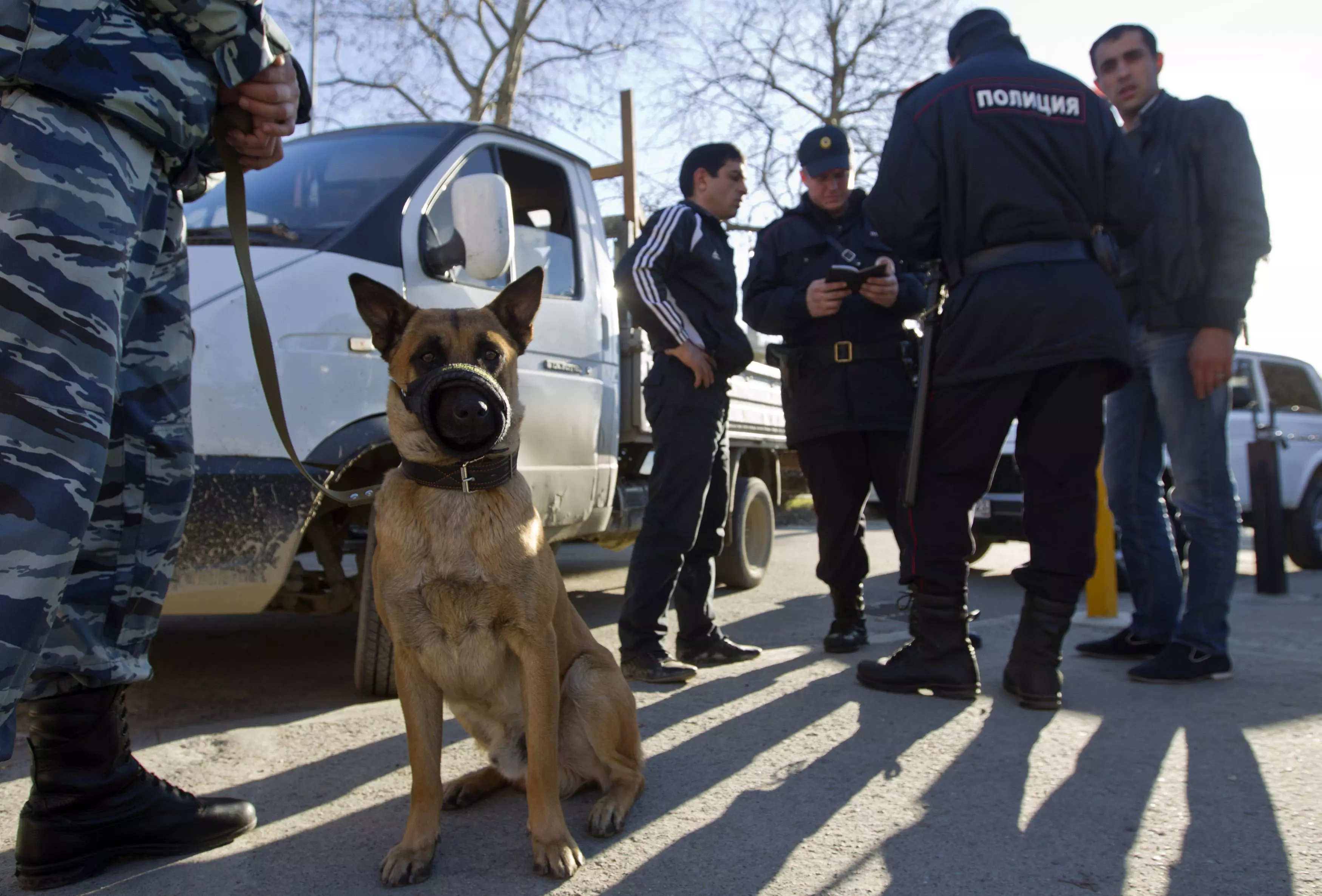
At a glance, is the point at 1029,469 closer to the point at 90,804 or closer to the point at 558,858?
the point at 558,858

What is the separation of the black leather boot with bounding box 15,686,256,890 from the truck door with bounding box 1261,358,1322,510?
8.57 meters

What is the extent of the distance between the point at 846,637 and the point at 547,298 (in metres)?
2.02

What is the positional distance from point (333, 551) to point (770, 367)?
3917mm

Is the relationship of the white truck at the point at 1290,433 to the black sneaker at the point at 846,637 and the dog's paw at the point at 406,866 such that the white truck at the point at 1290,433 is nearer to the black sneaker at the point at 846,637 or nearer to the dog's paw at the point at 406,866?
the black sneaker at the point at 846,637

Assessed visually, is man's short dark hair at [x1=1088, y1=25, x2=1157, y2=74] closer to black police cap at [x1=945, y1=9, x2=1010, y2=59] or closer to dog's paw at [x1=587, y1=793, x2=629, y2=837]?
black police cap at [x1=945, y1=9, x2=1010, y2=59]

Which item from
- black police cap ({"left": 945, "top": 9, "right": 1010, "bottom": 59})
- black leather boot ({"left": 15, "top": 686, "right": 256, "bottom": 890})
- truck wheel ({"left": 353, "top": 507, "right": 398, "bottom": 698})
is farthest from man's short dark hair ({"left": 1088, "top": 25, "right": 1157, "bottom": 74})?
black leather boot ({"left": 15, "top": 686, "right": 256, "bottom": 890})

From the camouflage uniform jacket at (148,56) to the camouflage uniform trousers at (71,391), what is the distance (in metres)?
0.05

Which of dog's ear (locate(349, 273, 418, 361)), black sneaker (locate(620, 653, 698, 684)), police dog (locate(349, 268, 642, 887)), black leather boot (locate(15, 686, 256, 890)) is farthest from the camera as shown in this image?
black sneaker (locate(620, 653, 698, 684))

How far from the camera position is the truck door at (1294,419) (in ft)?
26.0

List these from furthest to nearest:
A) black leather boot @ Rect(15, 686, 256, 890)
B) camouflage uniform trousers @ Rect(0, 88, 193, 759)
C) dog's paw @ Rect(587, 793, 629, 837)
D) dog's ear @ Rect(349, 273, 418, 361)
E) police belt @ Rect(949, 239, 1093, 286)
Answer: police belt @ Rect(949, 239, 1093, 286), dog's ear @ Rect(349, 273, 418, 361), dog's paw @ Rect(587, 793, 629, 837), black leather boot @ Rect(15, 686, 256, 890), camouflage uniform trousers @ Rect(0, 88, 193, 759)

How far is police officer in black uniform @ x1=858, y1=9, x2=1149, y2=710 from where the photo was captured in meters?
2.99

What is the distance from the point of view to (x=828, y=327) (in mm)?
3893

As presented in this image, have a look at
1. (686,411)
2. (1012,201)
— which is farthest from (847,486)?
(1012,201)

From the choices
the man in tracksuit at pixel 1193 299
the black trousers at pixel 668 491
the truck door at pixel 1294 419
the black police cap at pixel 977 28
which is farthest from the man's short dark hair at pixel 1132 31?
the truck door at pixel 1294 419
